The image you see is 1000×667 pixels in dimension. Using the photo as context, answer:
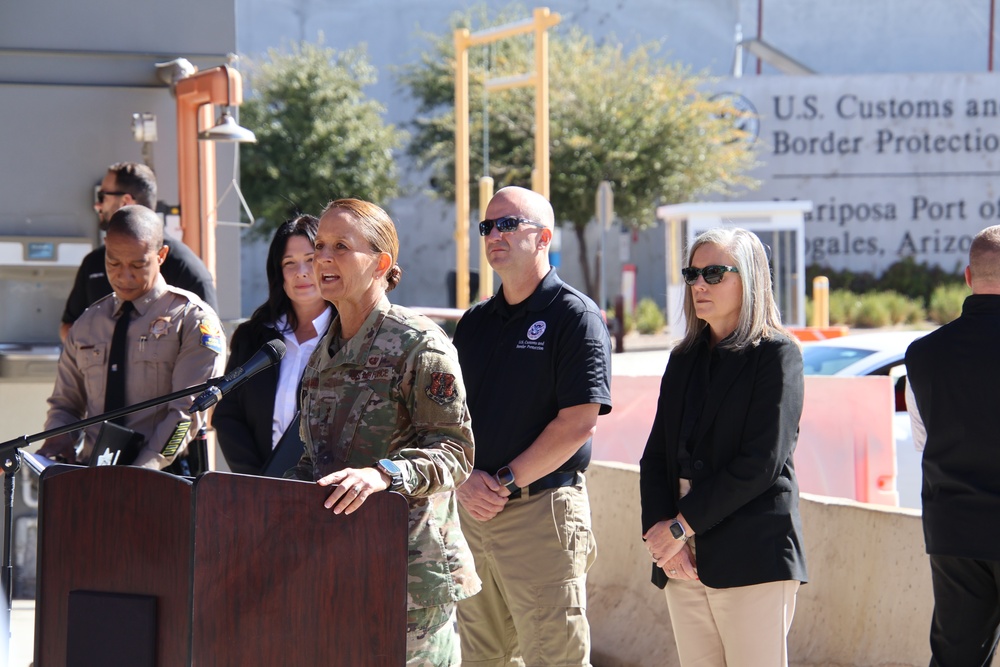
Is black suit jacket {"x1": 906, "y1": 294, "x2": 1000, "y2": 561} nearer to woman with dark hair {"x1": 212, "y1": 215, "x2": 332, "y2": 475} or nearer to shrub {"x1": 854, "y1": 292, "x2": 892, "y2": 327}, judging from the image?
woman with dark hair {"x1": 212, "y1": 215, "x2": 332, "y2": 475}

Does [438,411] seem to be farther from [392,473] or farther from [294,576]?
[294,576]

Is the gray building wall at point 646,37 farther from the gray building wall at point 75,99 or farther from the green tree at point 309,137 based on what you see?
the gray building wall at point 75,99

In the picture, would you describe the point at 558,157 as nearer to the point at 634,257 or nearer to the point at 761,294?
the point at 634,257

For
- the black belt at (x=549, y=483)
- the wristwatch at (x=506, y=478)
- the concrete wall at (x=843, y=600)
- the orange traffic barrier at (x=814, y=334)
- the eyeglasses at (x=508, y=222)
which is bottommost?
the concrete wall at (x=843, y=600)

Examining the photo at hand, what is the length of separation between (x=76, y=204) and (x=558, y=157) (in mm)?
22048

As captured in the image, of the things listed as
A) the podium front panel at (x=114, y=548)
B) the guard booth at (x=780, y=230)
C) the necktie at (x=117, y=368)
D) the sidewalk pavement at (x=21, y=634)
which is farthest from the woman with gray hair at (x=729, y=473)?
the guard booth at (x=780, y=230)

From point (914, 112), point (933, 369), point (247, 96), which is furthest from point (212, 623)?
point (914, 112)

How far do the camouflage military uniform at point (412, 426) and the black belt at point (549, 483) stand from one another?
117 cm

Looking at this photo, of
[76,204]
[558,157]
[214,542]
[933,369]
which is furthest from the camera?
[558,157]

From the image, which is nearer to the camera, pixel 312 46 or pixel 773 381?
pixel 773 381

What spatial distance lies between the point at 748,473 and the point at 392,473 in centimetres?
152

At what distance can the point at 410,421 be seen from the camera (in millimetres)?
3047

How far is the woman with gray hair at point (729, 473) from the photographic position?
12.6 feet

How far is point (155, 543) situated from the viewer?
255 centimetres
